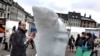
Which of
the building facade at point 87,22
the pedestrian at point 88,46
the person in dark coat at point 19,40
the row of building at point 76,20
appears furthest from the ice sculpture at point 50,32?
the building facade at point 87,22

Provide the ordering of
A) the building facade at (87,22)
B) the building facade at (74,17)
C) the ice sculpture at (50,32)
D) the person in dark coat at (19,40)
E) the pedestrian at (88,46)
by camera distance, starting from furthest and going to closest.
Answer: the building facade at (87,22), the building facade at (74,17), the pedestrian at (88,46), the person in dark coat at (19,40), the ice sculpture at (50,32)

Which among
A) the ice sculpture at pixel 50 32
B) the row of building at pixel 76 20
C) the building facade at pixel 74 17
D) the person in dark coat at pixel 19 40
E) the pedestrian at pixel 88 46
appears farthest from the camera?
the row of building at pixel 76 20

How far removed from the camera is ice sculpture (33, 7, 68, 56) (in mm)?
5934

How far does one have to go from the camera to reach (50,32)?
6055mm

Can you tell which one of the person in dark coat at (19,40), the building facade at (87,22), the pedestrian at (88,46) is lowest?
the building facade at (87,22)

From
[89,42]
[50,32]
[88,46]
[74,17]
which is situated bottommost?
[88,46]

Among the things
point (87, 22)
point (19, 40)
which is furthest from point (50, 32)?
point (87, 22)

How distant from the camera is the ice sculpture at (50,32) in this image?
5.93m

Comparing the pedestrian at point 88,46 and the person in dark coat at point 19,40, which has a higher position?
the person in dark coat at point 19,40

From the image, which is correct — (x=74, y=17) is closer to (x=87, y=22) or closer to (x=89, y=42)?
(x=87, y=22)

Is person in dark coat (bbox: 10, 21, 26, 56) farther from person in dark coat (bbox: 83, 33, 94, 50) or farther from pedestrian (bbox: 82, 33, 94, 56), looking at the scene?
person in dark coat (bbox: 83, 33, 94, 50)

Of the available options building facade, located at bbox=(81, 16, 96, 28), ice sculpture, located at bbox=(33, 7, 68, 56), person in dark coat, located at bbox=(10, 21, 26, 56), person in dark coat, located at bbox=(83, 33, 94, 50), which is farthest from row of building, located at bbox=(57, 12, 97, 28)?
ice sculpture, located at bbox=(33, 7, 68, 56)

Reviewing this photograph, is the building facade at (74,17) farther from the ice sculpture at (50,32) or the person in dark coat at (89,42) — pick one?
the ice sculpture at (50,32)

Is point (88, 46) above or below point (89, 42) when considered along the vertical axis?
below
